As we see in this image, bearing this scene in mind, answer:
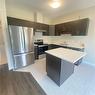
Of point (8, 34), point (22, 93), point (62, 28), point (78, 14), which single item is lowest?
point (22, 93)

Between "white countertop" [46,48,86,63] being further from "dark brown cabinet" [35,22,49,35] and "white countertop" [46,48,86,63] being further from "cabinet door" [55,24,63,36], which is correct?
"cabinet door" [55,24,63,36]

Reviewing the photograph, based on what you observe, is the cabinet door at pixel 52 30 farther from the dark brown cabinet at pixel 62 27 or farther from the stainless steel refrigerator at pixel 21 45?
the stainless steel refrigerator at pixel 21 45

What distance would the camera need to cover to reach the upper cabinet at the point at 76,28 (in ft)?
11.0

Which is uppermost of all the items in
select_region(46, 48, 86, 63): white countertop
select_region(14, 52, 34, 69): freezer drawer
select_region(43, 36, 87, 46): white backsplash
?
select_region(43, 36, 87, 46): white backsplash

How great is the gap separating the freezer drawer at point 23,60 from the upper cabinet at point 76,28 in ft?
7.85

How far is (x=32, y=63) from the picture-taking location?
3715 mm

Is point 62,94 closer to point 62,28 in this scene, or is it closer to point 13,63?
point 13,63

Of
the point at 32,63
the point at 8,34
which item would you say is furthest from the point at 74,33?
the point at 8,34

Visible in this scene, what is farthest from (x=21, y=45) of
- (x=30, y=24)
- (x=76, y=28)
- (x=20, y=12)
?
(x=76, y=28)

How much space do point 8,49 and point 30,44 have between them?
3.14 ft

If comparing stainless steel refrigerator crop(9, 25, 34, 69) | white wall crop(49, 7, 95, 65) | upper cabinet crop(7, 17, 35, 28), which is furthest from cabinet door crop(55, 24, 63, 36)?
stainless steel refrigerator crop(9, 25, 34, 69)

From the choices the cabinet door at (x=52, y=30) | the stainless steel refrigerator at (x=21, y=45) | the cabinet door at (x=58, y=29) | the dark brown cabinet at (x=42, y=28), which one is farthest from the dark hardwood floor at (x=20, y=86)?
the cabinet door at (x=52, y=30)

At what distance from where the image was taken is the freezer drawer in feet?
10.3

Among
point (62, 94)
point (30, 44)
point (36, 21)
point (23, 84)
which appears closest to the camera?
point (62, 94)
